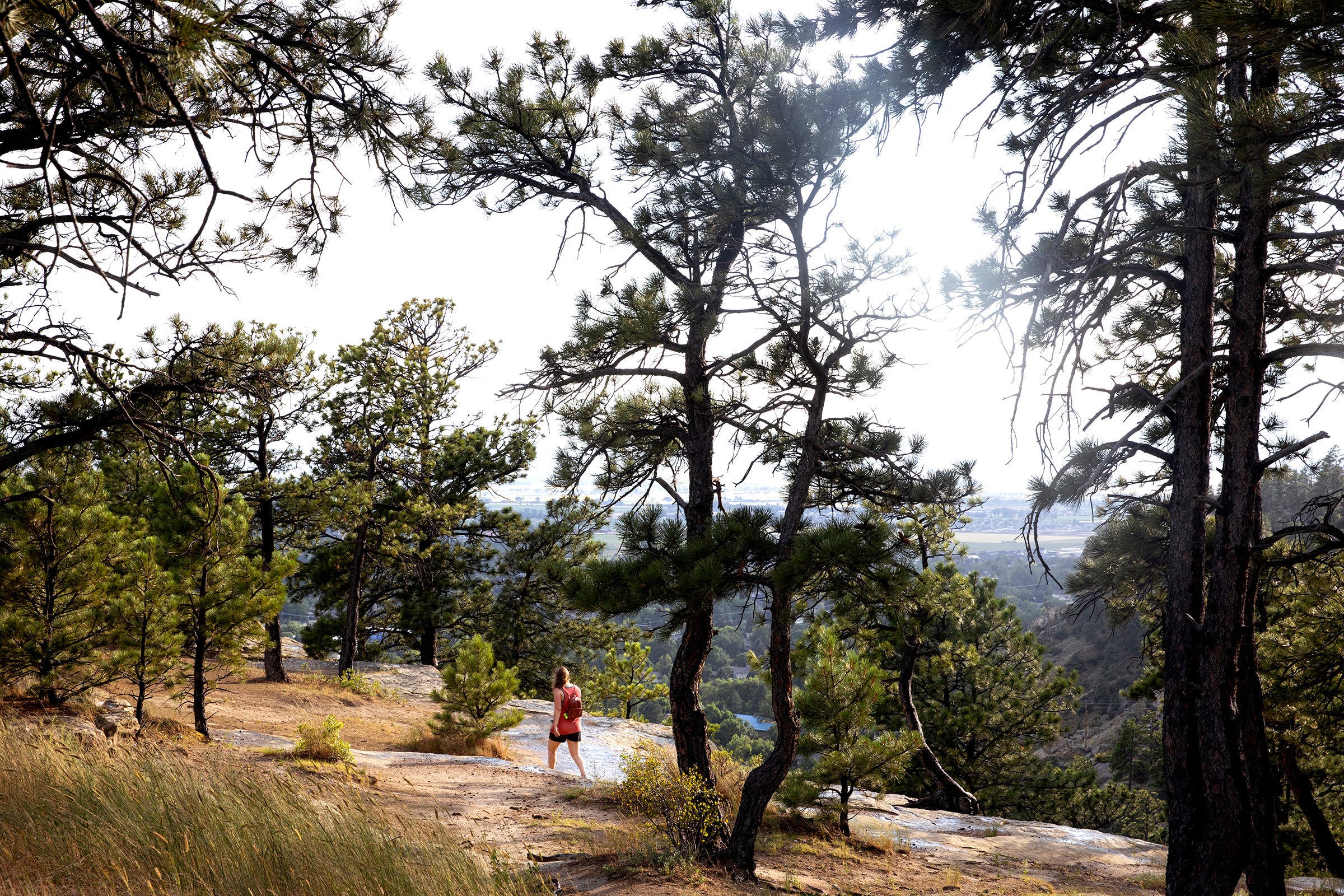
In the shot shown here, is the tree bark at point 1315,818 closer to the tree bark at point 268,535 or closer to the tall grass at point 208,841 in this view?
the tall grass at point 208,841

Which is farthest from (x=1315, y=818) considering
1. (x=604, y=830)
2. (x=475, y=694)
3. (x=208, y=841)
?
(x=208, y=841)

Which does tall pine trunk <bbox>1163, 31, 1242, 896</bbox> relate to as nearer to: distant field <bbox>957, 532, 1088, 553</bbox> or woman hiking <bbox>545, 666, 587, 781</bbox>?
distant field <bbox>957, 532, 1088, 553</bbox>

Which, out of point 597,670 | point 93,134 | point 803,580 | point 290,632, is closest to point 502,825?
point 803,580

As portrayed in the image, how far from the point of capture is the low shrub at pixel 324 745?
878 cm

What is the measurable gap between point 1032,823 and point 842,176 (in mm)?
12109

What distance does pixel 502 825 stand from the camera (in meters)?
7.20

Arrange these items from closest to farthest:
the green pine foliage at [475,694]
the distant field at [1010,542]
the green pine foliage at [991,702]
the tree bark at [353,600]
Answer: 1. the distant field at [1010,542]
2. the green pine foliage at [475,694]
3. the tree bark at [353,600]
4. the green pine foliage at [991,702]

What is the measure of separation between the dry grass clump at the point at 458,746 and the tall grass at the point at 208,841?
262 inches

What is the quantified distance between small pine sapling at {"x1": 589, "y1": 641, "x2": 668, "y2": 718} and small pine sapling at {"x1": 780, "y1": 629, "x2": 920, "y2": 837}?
749 cm

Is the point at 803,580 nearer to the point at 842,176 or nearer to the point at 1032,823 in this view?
the point at 842,176

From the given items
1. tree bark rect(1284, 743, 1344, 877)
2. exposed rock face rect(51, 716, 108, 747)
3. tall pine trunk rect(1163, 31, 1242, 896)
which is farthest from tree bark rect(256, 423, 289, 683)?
tree bark rect(1284, 743, 1344, 877)

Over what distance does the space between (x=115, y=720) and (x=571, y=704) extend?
5338 millimetres

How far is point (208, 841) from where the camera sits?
13.7 ft

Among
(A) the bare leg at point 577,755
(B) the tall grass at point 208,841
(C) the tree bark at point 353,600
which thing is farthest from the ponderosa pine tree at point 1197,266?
(C) the tree bark at point 353,600
